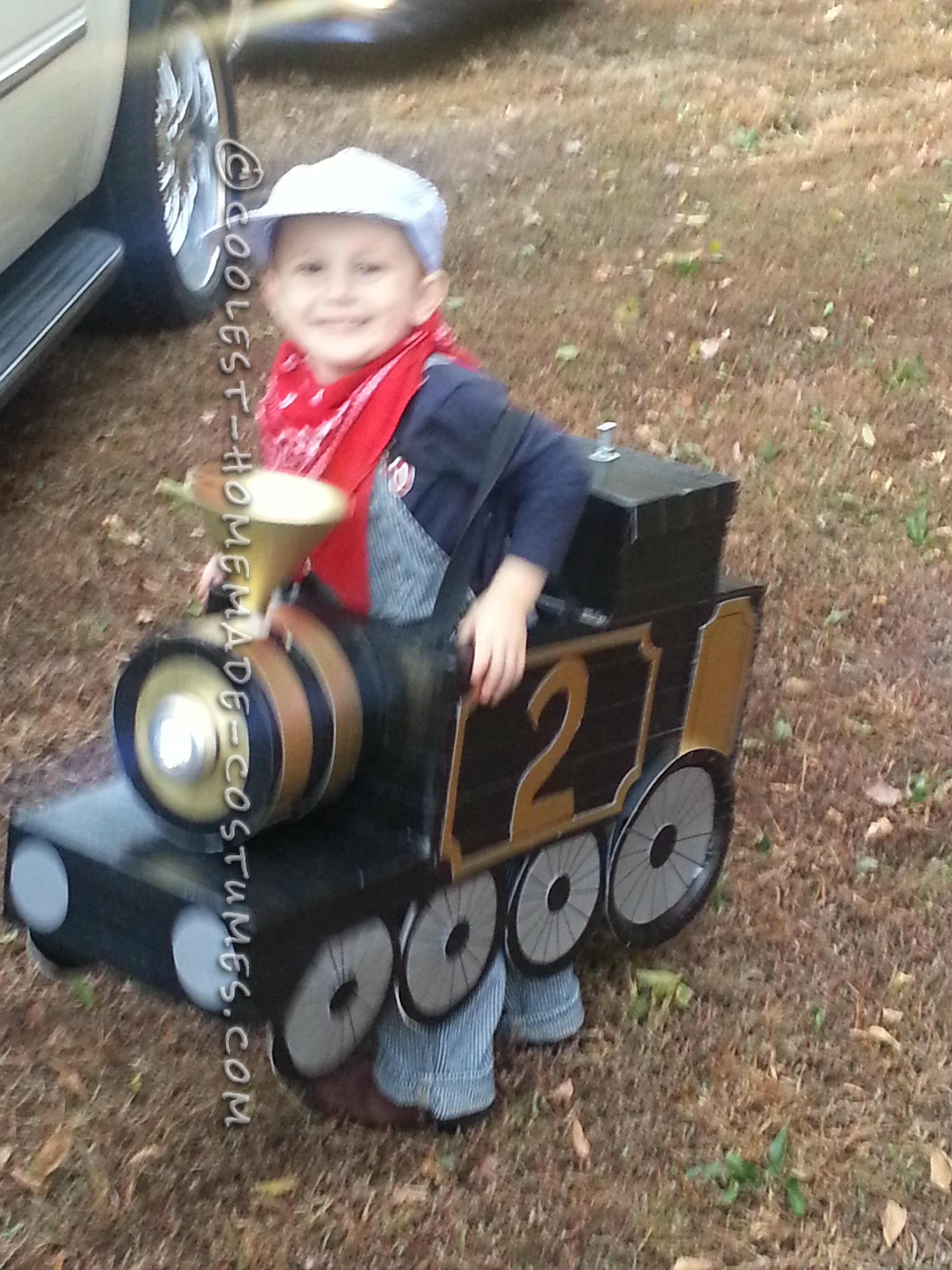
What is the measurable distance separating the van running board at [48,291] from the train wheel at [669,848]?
6.50 feet

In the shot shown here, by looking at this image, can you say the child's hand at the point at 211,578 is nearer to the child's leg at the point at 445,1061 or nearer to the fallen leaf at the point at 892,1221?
the child's leg at the point at 445,1061

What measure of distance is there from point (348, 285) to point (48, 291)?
227cm

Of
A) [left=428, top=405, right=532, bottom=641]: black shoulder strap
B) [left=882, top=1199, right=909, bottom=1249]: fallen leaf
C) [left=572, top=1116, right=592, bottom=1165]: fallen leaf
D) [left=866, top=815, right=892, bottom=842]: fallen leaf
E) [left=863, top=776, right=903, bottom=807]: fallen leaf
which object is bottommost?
[left=863, top=776, right=903, bottom=807]: fallen leaf

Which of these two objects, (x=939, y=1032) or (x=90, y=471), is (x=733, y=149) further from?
(x=939, y=1032)

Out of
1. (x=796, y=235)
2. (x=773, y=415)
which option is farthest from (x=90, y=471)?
(x=796, y=235)

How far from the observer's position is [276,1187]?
7.41ft

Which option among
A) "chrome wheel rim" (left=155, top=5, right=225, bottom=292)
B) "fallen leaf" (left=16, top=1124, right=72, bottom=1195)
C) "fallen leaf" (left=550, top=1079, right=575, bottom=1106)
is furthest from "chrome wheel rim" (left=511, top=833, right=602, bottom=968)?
"chrome wheel rim" (left=155, top=5, right=225, bottom=292)

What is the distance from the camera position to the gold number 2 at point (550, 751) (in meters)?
2.22

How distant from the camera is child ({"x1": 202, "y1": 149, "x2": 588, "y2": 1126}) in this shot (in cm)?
207

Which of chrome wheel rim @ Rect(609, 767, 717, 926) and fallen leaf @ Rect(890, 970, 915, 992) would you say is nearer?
chrome wheel rim @ Rect(609, 767, 717, 926)

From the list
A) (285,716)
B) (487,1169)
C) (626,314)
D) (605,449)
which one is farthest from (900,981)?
(626,314)

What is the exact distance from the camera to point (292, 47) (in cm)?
807

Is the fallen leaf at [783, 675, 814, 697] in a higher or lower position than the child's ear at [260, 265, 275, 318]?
lower

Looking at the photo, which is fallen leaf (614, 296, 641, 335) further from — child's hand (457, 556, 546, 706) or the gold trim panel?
child's hand (457, 556, 546, 706)
